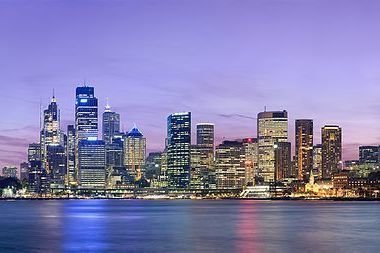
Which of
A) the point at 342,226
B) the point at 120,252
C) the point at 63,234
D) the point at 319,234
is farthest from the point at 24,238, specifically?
the point at 342,226

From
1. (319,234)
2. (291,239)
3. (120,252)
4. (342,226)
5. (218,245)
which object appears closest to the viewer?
(120,252)

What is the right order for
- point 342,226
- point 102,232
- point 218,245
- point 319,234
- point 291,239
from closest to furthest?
point 218,245, point 291,239, point 319,234, point 102,232, point 342,226

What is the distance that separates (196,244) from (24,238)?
60.4ft

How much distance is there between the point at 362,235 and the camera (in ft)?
253

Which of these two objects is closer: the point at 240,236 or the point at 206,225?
the point at 240,236

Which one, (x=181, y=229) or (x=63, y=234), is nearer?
(x=63, y=234)

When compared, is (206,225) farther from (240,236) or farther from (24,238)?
(24,238)

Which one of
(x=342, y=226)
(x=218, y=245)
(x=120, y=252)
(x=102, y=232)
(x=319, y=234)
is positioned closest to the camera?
(x=120, y=252)

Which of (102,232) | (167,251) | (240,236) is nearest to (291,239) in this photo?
(240,236)

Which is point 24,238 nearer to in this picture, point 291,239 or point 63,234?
point 63,234

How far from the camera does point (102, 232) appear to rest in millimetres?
84188

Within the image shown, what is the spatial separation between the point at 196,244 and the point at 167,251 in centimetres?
554

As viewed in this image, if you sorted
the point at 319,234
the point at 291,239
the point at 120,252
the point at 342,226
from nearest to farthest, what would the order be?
the point at 120,252, the point at 291,239, the point at 319,234, the point at 342,226

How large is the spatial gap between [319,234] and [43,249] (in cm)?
2959
